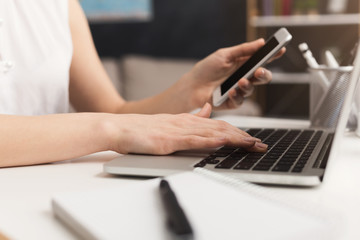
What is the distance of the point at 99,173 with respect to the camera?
71cm

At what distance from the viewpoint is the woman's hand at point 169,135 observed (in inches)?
28.6

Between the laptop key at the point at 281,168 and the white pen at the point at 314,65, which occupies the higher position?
the white pen at the point at 314,65

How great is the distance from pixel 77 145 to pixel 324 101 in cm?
56

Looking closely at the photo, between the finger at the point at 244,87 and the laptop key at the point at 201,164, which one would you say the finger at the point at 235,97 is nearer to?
the finger at the point at 244,87

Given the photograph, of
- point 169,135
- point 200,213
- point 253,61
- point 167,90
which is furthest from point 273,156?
point 167,90

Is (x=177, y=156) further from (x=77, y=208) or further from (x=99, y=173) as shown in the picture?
(x=77, y=208)

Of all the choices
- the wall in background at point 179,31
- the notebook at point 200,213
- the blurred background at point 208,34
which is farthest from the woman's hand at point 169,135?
the wall in background at point 179,31

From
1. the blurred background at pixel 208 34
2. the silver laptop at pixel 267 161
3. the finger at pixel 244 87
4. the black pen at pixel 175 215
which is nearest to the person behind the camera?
the black pen at pixel 175 215

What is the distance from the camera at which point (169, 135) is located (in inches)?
29.0

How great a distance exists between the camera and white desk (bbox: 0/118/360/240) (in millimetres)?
491

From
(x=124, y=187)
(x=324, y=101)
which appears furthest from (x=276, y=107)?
(x=124, y=187)

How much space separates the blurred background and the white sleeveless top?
6.81 ft

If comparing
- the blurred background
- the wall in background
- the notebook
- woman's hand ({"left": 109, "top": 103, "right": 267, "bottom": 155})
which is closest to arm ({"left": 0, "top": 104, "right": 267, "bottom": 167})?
woman's hand ({"left": 109, "top": 103, "right": 267, "bottom": 155})

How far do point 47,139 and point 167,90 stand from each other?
54 centimetres
